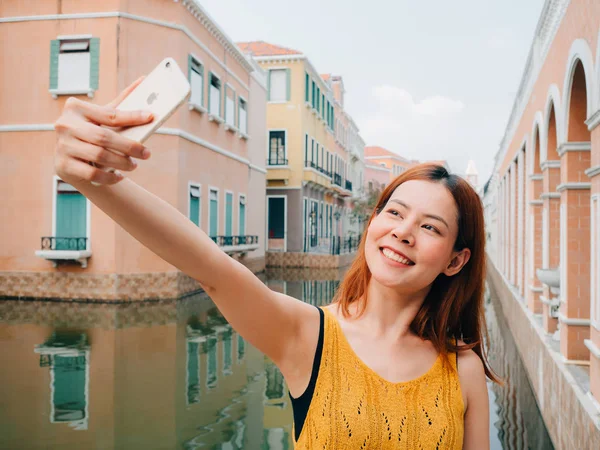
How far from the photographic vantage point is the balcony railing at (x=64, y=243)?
41.8ft

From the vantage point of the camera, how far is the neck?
5.57 ft

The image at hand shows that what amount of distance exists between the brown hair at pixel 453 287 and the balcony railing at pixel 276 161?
2288cm

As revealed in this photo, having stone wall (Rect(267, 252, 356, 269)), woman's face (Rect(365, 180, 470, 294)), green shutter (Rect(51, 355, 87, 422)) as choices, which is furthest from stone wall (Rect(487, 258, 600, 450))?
stone wall (Rect(267, 252, 356, 269))

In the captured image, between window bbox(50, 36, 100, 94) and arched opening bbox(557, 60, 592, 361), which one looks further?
window bbox(50, 36, 100, 94)

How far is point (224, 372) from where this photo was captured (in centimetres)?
688

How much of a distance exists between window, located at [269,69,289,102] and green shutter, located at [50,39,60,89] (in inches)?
508

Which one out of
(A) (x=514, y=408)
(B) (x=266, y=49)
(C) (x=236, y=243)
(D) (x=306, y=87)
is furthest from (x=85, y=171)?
(B) (x=266, y=49)

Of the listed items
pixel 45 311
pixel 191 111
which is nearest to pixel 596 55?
pixel 45 311

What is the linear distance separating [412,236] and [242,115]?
1768cm

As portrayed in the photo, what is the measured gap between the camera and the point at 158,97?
1.06 meters

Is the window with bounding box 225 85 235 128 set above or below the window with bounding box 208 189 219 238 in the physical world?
above

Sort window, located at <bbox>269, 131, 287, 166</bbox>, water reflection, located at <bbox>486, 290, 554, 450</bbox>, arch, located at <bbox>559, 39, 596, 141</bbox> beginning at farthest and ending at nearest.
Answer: window, located at <bbox>269, 131, 287, 166</bbox>, water reflection, located at <bbox>486, 290, 554, 450</bbox>, arch, located at <bbox>559, 39, 596, 141</bbox>

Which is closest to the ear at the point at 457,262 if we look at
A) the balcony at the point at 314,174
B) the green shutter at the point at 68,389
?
the green shutter at the point at 68,389

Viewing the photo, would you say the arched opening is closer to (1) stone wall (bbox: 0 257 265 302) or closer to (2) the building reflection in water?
(2) the building reflection in water
